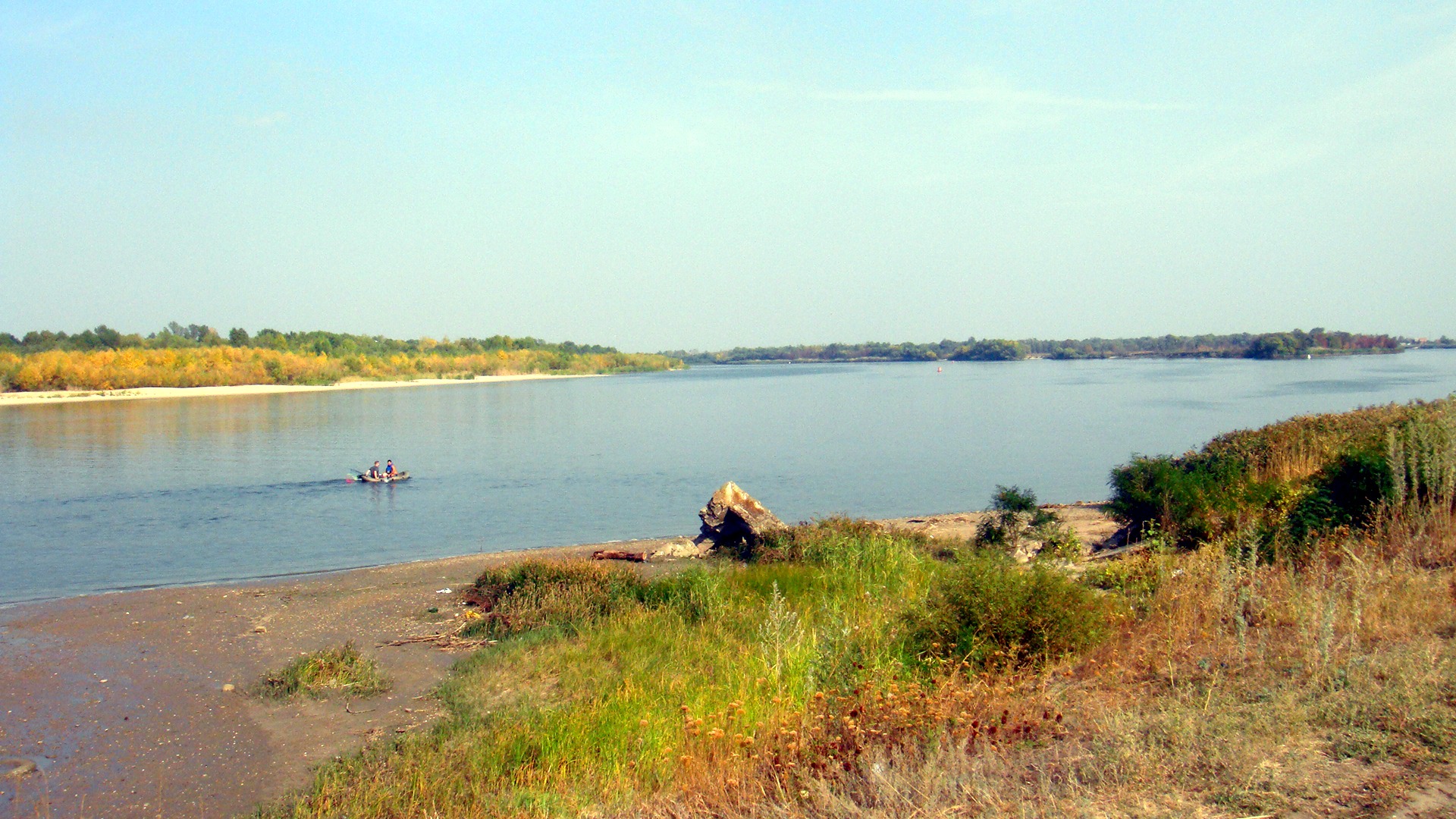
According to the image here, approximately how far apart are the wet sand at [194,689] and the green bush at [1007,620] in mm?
5204

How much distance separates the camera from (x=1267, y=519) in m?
9.90

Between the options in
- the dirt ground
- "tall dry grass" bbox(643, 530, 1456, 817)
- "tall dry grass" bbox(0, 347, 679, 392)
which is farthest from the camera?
"tall dry grass" bbox(0, 347, 679, 392)

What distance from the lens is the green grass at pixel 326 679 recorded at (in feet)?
32.0

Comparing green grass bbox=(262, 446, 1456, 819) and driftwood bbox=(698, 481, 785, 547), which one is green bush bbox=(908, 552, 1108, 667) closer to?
green grass bbox=(262, 446, 1456, 819)

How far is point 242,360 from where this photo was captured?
362 ft

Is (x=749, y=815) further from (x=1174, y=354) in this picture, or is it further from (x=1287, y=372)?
→ (x=1174, y=354)

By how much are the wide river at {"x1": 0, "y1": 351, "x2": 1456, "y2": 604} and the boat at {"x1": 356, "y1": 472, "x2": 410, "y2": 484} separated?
51cm

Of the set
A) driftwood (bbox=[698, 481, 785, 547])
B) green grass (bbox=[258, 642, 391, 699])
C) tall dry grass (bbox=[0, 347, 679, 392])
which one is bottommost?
green grass (bbox=[258, 642, 391, 699])

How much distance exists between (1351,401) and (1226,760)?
54.8 meters

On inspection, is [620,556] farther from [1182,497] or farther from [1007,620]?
[1007,620]

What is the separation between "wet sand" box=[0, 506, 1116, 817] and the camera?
7.66m

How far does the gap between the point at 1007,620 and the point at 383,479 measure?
3032 centimetres

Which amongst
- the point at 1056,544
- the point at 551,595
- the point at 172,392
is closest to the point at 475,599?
the point at 551,595

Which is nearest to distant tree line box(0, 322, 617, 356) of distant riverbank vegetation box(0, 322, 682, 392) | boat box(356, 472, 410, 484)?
distant riverbank vegetation box(0, 322, 682, 392)
